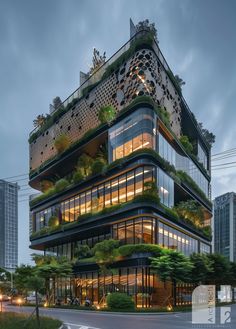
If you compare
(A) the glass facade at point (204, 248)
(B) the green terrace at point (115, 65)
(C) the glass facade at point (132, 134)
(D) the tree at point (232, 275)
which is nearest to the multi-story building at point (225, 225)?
(A) the glass facade at point (204, 248)

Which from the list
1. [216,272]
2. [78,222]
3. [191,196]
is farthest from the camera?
[191,196]

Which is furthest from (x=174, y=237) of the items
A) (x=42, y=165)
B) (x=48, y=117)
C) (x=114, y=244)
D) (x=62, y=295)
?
(x=48, y=117)

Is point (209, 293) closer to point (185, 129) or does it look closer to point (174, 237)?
point (174, 237)

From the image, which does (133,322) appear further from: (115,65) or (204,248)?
(204,248)

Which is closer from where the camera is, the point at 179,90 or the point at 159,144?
the point at 159,144

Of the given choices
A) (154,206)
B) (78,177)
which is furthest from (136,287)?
(78,177)

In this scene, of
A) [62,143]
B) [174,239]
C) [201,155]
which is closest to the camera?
[174,239]

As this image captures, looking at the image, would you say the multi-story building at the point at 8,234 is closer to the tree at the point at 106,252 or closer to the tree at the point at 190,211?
the tree at the point at 190,211
